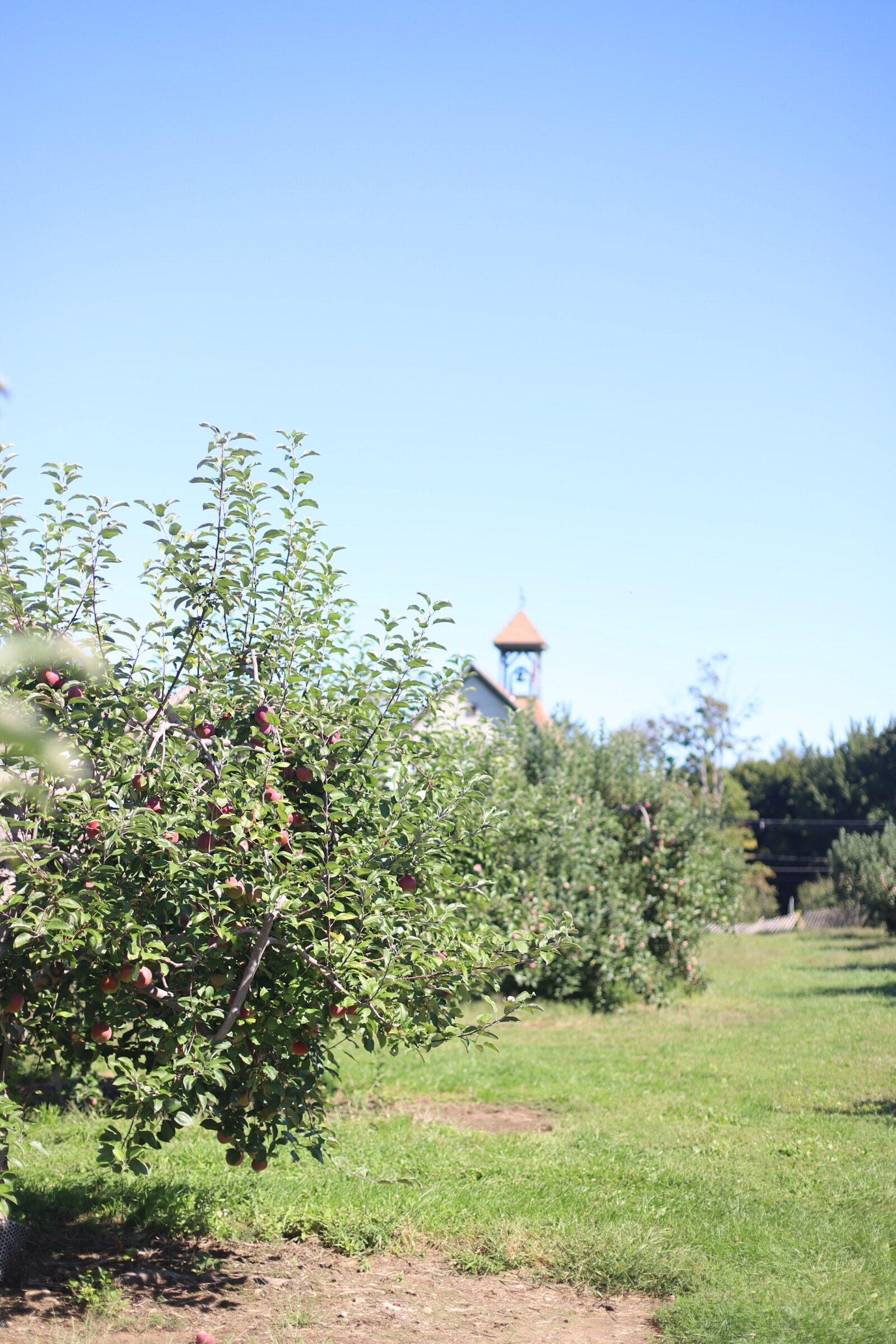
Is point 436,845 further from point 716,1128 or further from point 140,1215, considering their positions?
point 716,1128

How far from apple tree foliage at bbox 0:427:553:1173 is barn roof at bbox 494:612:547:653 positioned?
104 ft

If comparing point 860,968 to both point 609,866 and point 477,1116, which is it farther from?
point 477,1116

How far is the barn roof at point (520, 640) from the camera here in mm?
36078

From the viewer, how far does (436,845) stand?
420 cm

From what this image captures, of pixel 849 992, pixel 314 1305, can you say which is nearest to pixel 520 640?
pixel 849 992

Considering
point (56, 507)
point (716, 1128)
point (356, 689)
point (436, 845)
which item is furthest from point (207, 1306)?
point (716, 1128)

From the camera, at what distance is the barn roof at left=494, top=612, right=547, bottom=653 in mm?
36078

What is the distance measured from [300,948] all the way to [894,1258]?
281cm

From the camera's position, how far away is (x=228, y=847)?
3.77 m

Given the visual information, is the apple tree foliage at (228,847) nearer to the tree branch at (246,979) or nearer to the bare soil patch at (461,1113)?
the tree branch at (246,979)

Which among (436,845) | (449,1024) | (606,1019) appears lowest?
(606,1019)

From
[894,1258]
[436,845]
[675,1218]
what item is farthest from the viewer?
[675,1218]

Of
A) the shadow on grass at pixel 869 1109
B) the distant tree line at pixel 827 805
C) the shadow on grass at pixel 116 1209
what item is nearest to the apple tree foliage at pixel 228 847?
the shadow on grass at pixel 116 1209

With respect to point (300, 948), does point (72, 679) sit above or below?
above
